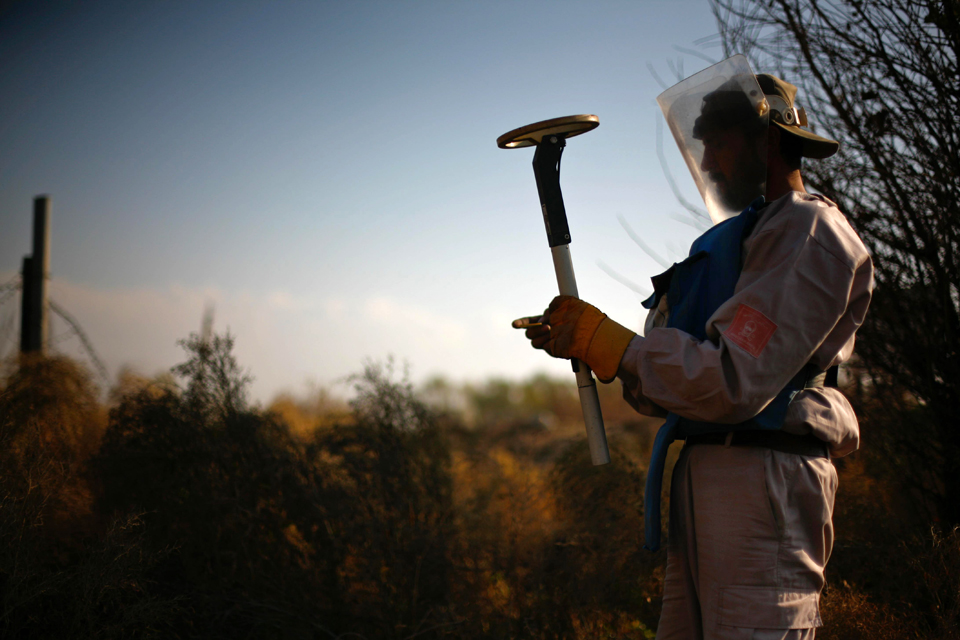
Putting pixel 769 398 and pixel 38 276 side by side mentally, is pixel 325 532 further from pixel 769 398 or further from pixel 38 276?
pixel 38 276

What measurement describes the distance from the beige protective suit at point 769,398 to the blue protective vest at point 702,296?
1.7 inches

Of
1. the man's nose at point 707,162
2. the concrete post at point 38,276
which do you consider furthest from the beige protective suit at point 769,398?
the concrete post at point 38,276

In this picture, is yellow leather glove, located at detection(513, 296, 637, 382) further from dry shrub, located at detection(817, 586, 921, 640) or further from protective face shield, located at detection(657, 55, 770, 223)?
dry shrub, located at detection(817, 586, 921, 640)

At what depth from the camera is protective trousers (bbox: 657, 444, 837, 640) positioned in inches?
65.1

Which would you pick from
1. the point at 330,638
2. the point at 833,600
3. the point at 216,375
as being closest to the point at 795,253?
the point at 833,600

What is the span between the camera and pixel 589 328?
6.06 ft

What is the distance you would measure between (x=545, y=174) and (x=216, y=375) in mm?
2749

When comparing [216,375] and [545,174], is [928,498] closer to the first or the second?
[545,174]

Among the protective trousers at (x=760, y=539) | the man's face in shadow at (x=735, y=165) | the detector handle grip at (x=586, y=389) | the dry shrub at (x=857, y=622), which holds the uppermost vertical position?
the man's face in shadow at (x=735, y=165)

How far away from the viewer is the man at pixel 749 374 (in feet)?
5.34

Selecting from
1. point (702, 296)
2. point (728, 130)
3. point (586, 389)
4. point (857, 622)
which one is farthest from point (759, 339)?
point (857, 622)

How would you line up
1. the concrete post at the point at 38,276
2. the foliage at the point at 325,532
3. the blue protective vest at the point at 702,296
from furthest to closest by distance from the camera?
the concrete post at the point at 38,276, the foliage at the point at 325,532, the blue protective vest at the point at 702,296

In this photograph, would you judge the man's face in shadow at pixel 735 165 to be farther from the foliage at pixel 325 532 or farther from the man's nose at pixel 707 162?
the foliage at pixel 325 532

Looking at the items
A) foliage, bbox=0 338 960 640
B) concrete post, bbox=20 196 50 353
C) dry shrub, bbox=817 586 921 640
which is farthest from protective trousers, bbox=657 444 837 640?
concrete post, bbox=20 196 50 353
